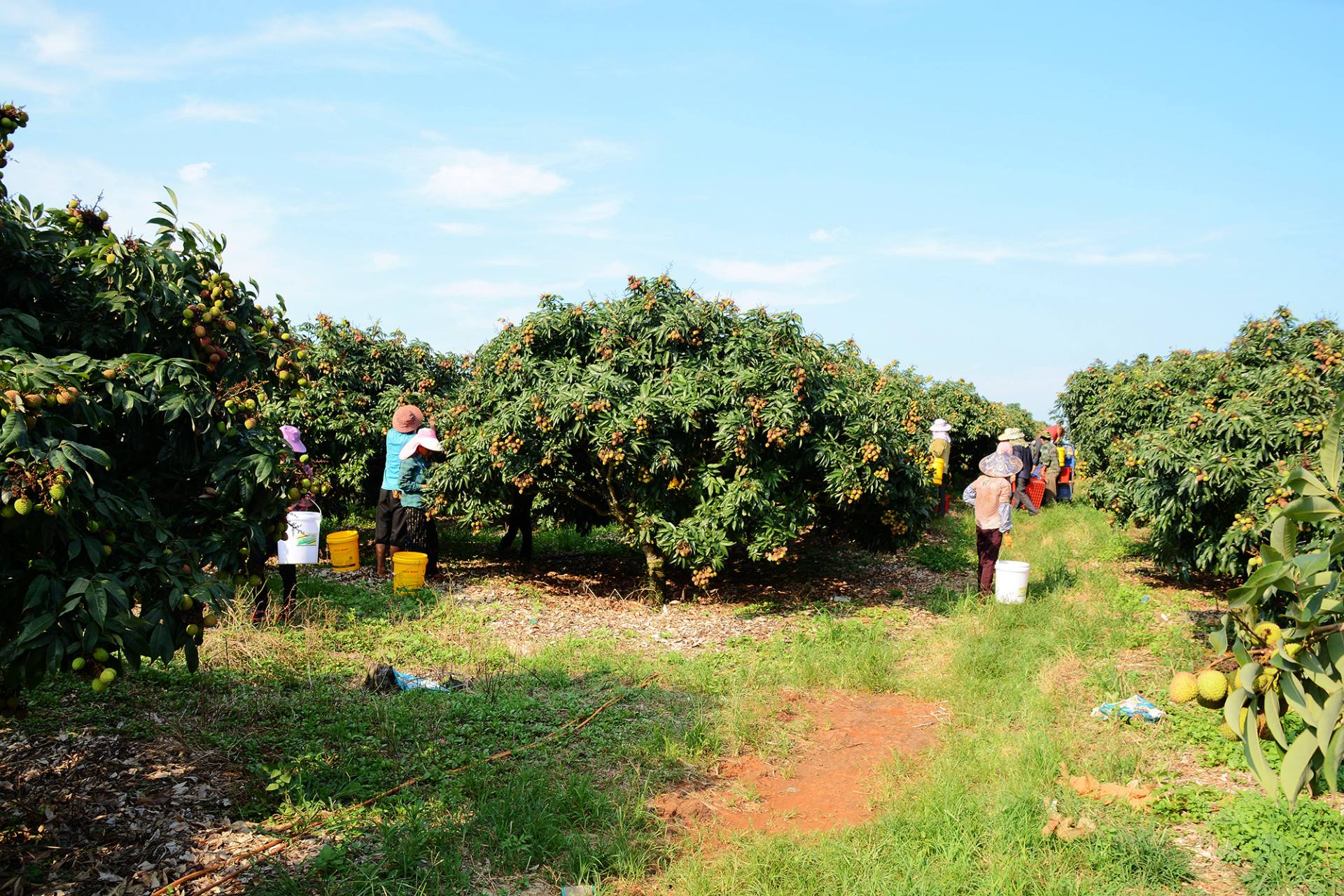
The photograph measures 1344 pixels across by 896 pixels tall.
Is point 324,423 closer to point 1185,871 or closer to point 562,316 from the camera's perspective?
point 562,316

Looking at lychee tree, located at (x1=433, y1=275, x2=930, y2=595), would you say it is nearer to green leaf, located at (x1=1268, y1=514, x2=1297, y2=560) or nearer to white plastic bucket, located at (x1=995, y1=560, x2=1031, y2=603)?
white plastic bucket, located at (x1=995, y1=560, x2=1031, y2=603)

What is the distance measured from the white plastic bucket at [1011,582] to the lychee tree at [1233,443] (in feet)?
3.99

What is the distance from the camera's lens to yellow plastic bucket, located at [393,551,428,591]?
870 cm

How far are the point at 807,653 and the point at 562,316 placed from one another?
3.99m

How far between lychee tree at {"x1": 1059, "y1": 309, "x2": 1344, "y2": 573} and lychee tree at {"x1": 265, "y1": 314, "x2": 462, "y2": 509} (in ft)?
24.1

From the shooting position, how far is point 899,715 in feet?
20.6

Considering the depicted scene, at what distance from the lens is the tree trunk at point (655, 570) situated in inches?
360

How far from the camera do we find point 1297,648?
1768 mm

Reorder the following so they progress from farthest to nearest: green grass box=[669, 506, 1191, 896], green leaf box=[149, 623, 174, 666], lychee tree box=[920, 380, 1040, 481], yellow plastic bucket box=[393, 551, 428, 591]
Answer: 1. lychee tree box=[920, 380, 1040, 481]
2. yellow plastic bucket box=[393, 551, 428, 591]
3. green grass box=[669, 506, 1191, 896]
4. green leaf box=[149, 623, 174, 666]

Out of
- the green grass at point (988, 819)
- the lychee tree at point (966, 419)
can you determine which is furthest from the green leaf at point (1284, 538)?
the lychee tree at point (966, 419)

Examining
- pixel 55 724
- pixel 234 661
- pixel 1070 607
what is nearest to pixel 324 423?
pixel 234 661

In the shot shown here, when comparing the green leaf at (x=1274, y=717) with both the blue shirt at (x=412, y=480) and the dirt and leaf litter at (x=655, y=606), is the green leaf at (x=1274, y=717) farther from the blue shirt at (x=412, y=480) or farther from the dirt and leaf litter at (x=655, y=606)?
the blue shirt at (x=412, y=480)

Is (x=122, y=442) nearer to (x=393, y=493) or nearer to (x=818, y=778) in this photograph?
(x=818, y=778)

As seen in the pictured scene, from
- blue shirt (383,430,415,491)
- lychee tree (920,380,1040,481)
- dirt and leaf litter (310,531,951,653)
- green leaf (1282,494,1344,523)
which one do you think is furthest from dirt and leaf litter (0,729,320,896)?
lychee tree (920,380,1040,481)
